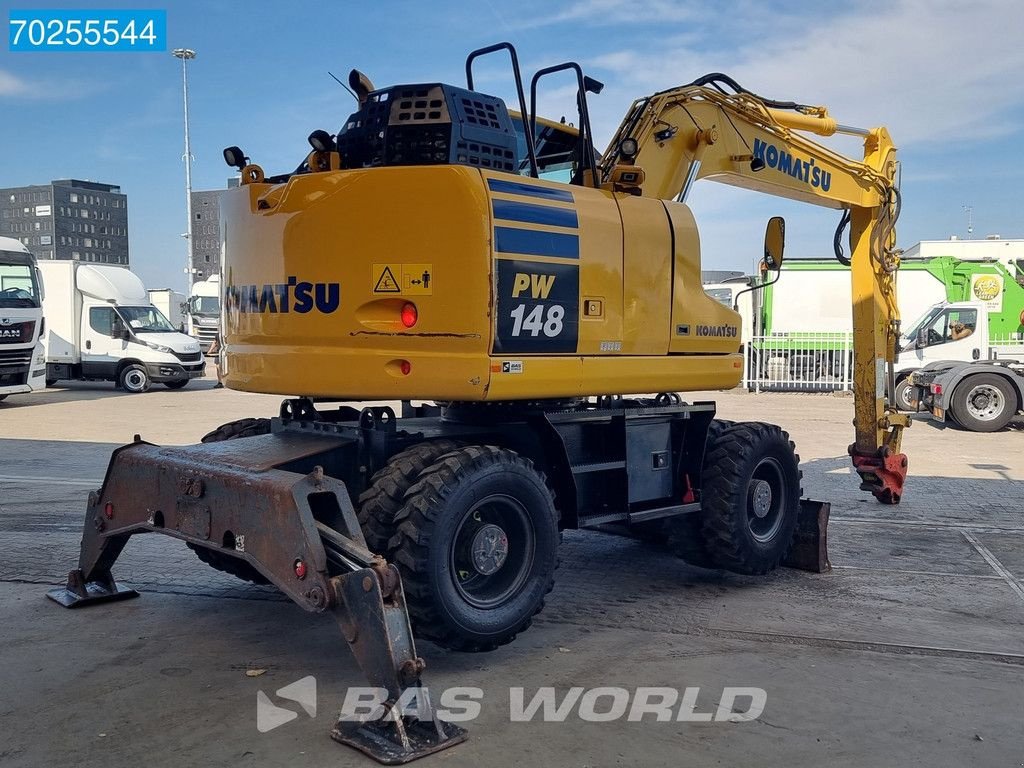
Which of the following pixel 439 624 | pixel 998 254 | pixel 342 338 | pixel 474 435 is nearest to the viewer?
pixel 439 624

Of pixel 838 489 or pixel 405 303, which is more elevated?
pixel 405 303

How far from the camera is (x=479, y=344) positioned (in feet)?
16.3

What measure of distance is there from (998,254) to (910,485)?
25.7 m

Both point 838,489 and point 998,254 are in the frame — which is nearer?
point 838,489

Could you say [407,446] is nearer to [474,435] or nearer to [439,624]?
[474,435]

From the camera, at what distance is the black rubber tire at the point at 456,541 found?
466 centimetres

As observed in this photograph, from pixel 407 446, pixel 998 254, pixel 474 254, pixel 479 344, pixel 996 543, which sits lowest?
pixel 996 543

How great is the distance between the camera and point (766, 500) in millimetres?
7023

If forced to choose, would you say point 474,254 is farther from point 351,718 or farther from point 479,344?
point 351,718

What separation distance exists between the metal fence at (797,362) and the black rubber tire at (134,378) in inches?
593

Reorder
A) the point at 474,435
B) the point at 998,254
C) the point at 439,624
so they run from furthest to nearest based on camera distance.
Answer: the point at 998,254
the point at 474,435
the point at 439,624

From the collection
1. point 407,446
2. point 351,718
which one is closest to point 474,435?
point 407,446

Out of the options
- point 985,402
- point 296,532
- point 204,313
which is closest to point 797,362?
point 985,402

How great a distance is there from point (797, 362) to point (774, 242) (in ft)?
62.8
